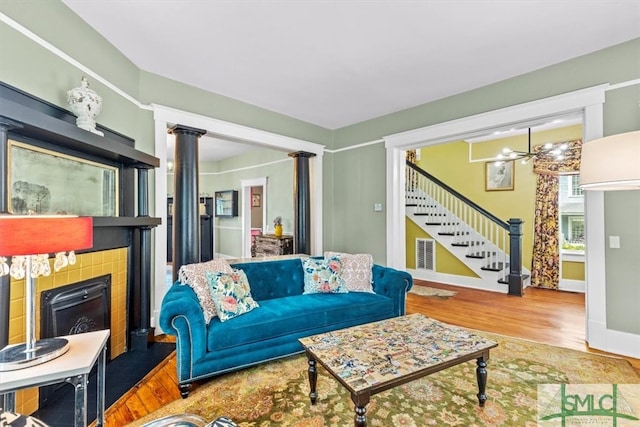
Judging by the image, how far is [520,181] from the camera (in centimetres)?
580

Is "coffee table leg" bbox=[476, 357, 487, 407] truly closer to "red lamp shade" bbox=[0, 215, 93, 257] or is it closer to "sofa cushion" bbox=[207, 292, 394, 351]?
"sofa cushion" bbox=[207, 292, 394, 351]

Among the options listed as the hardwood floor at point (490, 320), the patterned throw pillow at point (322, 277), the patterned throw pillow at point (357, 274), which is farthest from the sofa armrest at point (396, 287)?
the hardwood floor at point (490, 320)

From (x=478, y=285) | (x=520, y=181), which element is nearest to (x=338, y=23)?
(x=478, y=285)

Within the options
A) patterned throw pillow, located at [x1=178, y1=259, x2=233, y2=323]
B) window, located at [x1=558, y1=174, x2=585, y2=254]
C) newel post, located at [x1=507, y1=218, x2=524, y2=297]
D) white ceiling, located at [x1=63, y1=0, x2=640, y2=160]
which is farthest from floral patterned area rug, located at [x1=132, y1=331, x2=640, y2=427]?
window, located at [x1=558, y1=174, x2=585, y2=254]

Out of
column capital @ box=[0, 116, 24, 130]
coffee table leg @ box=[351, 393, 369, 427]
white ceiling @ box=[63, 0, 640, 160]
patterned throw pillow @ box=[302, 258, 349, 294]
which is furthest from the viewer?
patterned throw pillow @ box=[302, 258, 349, 294]

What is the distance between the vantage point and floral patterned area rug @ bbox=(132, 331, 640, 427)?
179 centimetres

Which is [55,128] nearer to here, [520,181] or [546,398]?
[546,398]

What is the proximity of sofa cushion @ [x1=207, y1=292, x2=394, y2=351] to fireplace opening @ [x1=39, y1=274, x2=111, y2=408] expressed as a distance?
931 mm

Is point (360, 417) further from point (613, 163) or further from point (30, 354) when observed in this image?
point (613, 163)

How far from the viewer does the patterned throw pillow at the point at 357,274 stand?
3205 mm

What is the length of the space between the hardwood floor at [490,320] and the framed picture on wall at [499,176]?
2058 millimetres

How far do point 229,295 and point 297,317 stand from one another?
1.96 feet

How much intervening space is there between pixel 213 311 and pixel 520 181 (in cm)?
602

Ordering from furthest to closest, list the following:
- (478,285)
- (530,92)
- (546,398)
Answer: (478,285) → (530,92) → (546,398)
